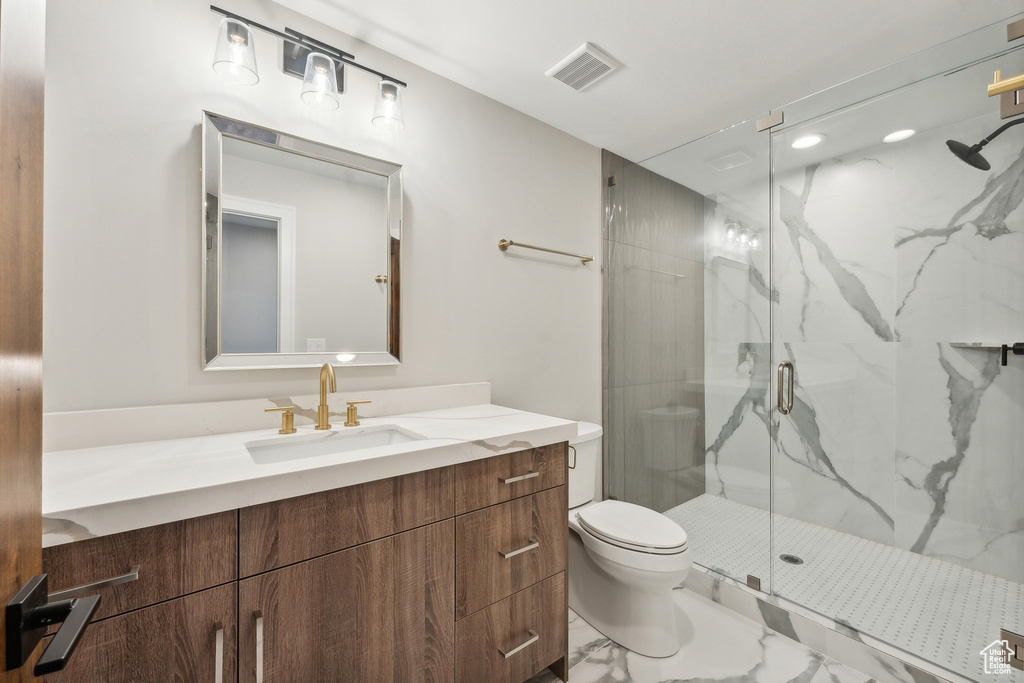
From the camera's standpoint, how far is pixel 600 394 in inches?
103

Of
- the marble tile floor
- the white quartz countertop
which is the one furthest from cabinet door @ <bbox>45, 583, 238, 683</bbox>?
the marble tile floor

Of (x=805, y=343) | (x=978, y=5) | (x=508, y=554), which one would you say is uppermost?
(x=978, y=5)

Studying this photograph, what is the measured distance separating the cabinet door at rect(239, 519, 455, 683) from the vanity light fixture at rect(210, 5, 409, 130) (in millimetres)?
1435

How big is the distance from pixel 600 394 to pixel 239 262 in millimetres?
1893

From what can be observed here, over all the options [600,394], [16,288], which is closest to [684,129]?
[600,394]

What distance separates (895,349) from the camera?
1.92 metres

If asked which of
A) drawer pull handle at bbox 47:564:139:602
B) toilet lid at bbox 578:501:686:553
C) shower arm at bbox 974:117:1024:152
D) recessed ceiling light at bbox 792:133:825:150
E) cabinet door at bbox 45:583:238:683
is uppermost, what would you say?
recessed ceiling light at bbox 792:133:825:150

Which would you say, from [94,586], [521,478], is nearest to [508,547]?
[521,478]

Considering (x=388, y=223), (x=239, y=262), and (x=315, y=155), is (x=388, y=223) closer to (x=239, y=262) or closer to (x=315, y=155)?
(x=315, y=155)

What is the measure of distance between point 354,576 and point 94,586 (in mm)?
479

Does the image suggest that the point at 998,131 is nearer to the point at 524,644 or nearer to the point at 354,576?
the point at 524,644

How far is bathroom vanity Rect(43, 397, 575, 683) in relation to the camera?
850mm

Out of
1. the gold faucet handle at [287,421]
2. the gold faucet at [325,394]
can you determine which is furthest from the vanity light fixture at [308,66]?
the gold faucet handle at [287,421]

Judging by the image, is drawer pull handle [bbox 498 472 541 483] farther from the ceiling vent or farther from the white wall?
the ceiling vent
